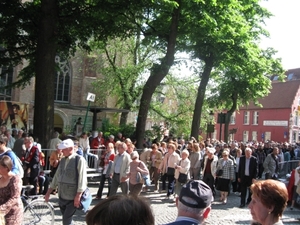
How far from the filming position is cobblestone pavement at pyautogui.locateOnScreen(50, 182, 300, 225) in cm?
980

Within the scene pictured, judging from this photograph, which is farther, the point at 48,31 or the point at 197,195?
the point at 48,31

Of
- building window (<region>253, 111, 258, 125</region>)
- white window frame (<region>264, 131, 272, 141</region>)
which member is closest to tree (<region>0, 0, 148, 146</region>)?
white window frame (<region>264, 131, 272, 141</region>)

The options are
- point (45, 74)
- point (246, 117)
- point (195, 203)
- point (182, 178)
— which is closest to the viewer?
point (195, 203)

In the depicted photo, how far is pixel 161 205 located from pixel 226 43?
10.3 metres

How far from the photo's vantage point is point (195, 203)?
287cm

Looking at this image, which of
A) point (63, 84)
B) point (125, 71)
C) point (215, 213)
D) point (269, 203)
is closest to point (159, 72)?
point (215, 213)

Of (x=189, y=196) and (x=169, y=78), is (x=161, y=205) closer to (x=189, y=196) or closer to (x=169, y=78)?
(x=189, y=196)

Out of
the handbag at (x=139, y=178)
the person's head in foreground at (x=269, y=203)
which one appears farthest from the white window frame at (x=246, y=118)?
the person's head in foreground at (x=269, y=203)

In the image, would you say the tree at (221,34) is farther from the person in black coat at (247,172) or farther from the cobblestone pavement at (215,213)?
the cobblestone pavement at (215,213)

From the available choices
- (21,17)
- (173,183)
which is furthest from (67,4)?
(173,183)

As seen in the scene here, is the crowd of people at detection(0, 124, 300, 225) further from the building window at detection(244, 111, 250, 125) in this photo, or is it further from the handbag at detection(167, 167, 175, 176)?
the building window at detection(244, 111, 250, 125)

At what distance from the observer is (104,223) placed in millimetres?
2078

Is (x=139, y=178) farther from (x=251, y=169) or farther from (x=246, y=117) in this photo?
(x=246, y=117)

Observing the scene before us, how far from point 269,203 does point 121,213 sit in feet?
5.90
